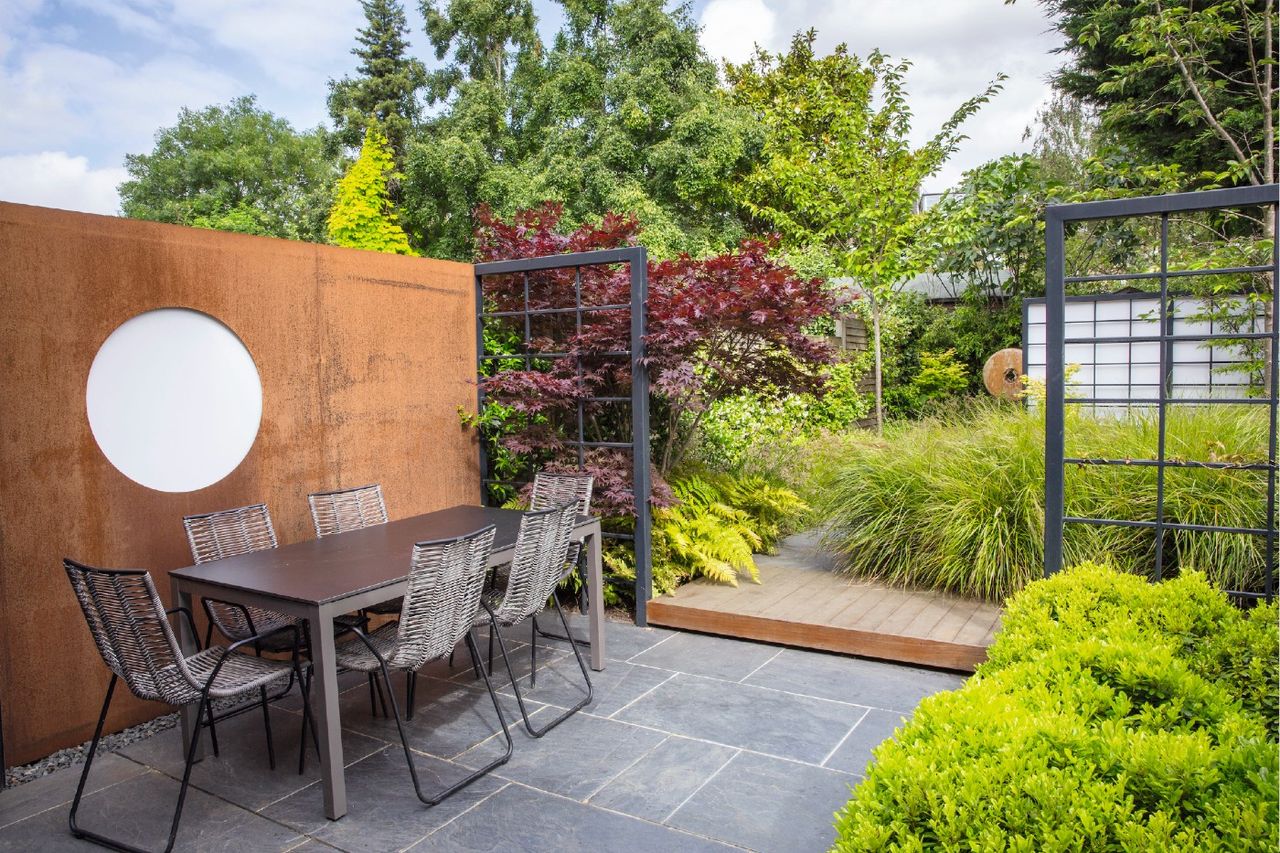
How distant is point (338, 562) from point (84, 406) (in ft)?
4.19

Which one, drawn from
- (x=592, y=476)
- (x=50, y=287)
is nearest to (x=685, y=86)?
(x=592, y=476)

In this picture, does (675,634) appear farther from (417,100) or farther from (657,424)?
(417,100)

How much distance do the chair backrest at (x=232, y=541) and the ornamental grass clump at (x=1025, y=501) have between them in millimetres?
3305

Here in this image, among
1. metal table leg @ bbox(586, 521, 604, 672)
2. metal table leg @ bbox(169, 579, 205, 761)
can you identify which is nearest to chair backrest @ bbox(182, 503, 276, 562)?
metal table leg @ bbox(169, 579, 205, 761)

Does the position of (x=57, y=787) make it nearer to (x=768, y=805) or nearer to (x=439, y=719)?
(x=439, y=719)

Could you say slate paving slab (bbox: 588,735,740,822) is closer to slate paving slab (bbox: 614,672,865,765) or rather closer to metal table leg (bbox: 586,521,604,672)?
slate paving slab (bbox: 614,672,865,765)

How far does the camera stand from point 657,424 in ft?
18.7

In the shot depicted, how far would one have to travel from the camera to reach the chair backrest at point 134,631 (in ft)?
8.02

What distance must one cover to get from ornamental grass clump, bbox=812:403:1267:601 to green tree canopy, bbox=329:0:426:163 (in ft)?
56.8

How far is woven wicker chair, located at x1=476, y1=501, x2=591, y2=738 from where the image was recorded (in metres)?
3.30

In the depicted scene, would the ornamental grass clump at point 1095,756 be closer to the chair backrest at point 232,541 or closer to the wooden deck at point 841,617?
the wooden deck at point 841,617

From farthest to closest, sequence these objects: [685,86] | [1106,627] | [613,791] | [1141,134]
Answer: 1. [685,86]
2. [1141,134]
3. [613,791]
4. [1106,627]

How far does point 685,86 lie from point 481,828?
43.4 feet

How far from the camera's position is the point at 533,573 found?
3441 millimetres
